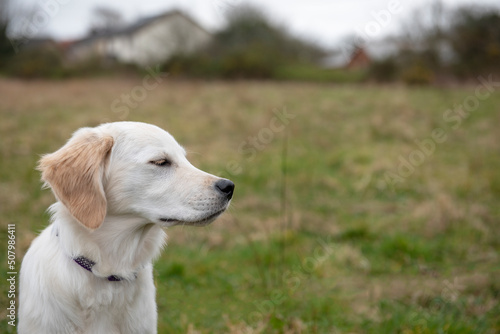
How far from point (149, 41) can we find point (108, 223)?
1909 cm

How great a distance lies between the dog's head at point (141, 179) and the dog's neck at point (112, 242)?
0.09 m

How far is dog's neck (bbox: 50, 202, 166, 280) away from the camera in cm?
228

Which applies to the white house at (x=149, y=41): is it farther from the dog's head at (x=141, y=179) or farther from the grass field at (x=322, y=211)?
the dog's head at (x=141, y=179)

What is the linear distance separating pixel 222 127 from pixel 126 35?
1279 centimetres

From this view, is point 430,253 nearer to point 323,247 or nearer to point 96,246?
point 323,247

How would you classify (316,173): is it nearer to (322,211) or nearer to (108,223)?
(322,211)

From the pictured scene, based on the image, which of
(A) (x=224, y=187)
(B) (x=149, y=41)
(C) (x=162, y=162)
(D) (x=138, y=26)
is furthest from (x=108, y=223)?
(D) (x=138, y=26)

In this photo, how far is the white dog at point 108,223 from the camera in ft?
7.38

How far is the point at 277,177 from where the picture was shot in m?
7.41

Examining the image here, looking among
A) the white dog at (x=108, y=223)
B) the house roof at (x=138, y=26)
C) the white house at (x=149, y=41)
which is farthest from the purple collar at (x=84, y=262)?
the house roof at (x=138, y=26)

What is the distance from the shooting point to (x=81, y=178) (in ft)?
7.45

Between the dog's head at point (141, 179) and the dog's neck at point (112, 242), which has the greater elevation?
the dog's head at point (141, 179)

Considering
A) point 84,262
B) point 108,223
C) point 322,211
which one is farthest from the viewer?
point 322,211

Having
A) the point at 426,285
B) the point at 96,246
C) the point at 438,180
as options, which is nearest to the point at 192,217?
the point at 96,246
